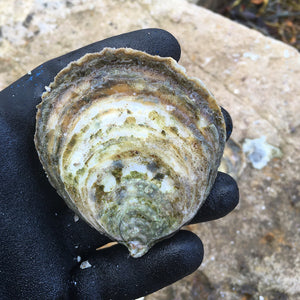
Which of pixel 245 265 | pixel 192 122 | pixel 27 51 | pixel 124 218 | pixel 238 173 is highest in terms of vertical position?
pixel 192 122

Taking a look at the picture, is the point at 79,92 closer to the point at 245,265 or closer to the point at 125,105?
the point at 125,105

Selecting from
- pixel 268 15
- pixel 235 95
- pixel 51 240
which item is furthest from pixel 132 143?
pixel 268 15

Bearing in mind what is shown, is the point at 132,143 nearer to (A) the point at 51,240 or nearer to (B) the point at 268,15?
(A) the point at 51,240

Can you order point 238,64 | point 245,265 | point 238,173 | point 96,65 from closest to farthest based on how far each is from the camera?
point 96,65
point 245,265
point 238,173
point 238,64

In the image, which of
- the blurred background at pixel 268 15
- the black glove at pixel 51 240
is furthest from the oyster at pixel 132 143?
the blurred background at pixel 268 15

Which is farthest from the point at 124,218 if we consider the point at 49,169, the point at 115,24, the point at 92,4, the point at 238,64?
the point at 92,4

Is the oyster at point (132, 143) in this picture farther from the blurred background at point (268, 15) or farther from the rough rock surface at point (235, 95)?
the blurred background at point (268, 15)
